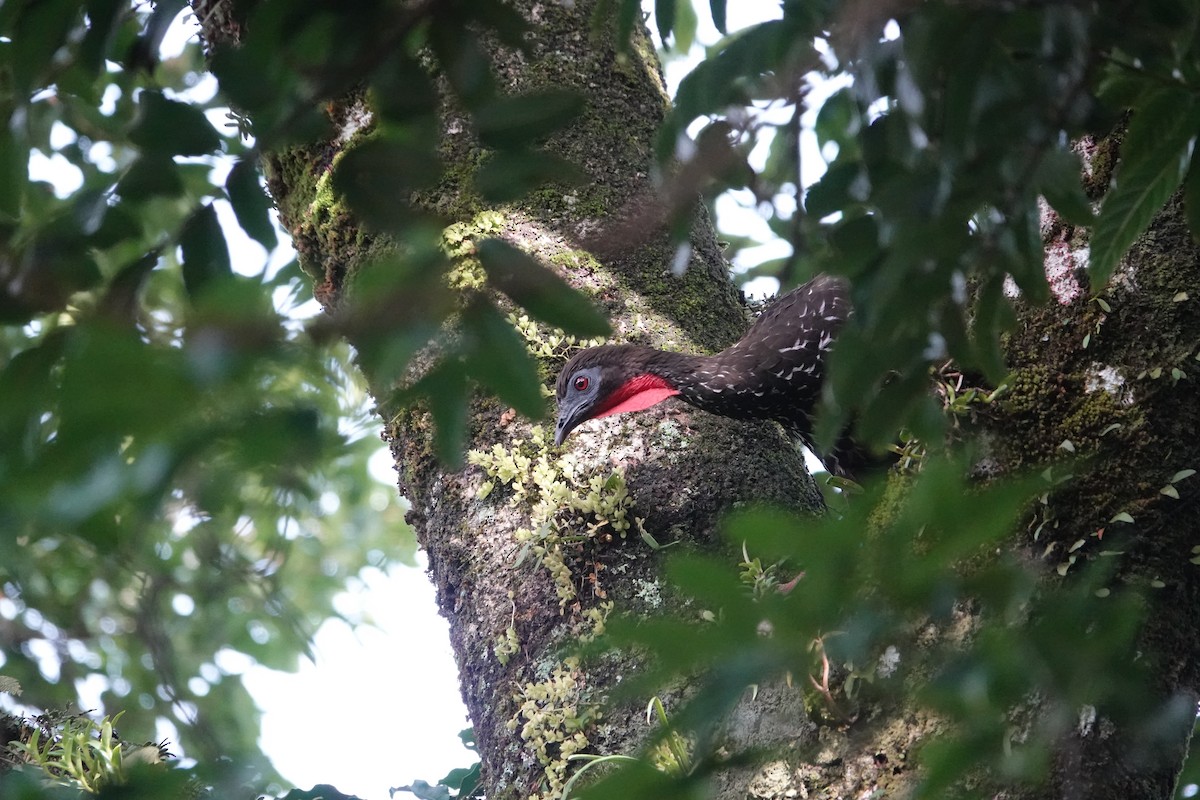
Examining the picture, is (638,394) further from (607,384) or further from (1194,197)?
(1194,197)

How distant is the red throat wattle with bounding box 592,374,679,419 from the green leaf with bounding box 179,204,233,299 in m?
1.66

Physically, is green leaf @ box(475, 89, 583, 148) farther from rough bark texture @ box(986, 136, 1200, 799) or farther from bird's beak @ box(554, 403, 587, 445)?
bird's beak @ box(554, 403, 587, 445)

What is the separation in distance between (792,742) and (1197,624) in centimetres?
71

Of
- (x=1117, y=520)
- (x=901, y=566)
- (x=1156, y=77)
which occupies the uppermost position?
(x=1156, y=77)

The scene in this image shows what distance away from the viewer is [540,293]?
103 centimetres

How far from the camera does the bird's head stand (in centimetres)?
290

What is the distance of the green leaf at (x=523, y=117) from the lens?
117cm

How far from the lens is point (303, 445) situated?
0.90 metres

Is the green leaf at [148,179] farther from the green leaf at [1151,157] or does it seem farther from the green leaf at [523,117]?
the green leaf at [1151,157]

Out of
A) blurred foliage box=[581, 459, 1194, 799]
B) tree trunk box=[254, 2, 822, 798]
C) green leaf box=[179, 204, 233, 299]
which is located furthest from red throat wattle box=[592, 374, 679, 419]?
blurred foliage box=[581, 459, 1194, 799]

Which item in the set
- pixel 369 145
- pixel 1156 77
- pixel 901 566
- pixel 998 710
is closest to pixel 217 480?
pixel 369 145

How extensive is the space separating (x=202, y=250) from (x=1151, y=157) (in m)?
1.08

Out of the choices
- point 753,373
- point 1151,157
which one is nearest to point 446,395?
point 1151,157

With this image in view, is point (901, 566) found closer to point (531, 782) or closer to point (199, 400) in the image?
point (199, 400)
